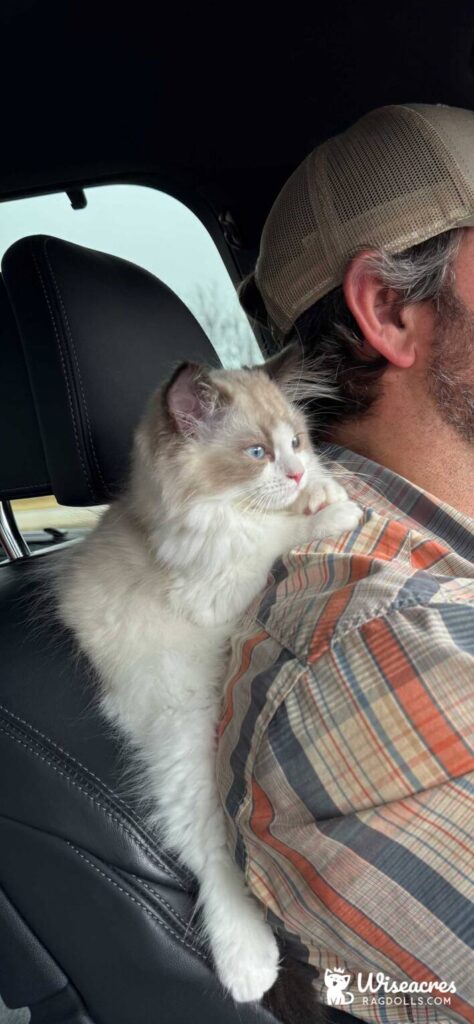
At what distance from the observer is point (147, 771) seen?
132cm

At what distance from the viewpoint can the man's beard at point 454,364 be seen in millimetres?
1697

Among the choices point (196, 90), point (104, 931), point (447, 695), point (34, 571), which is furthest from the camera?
point (196, 90)

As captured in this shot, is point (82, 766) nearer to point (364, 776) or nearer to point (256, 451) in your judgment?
point (364, 776)

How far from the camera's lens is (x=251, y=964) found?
1198 millimetres

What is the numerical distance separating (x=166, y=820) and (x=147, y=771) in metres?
0.08

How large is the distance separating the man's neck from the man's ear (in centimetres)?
13

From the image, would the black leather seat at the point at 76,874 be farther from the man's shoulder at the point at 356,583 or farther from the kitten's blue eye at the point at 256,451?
the kitten's blue eye at the point at 256,451

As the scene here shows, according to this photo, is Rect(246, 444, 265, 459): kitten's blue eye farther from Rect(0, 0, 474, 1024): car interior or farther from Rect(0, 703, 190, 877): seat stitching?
Rect(0, 703, 190, 877): seat stitching

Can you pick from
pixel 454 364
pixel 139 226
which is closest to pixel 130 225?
pixel 139 226

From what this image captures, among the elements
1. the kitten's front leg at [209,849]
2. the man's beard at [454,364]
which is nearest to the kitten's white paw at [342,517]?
the kitten's front leg at [209,849]

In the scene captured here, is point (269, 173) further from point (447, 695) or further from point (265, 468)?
point (447, 695)

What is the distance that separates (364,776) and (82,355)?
1.09 meters

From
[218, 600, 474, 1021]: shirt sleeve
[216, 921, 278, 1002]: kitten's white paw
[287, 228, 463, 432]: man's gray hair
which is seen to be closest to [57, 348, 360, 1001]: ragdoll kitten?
[216, 921, 278, 1002]: kitten's white paw

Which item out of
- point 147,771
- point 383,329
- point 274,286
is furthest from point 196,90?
point 147,771
